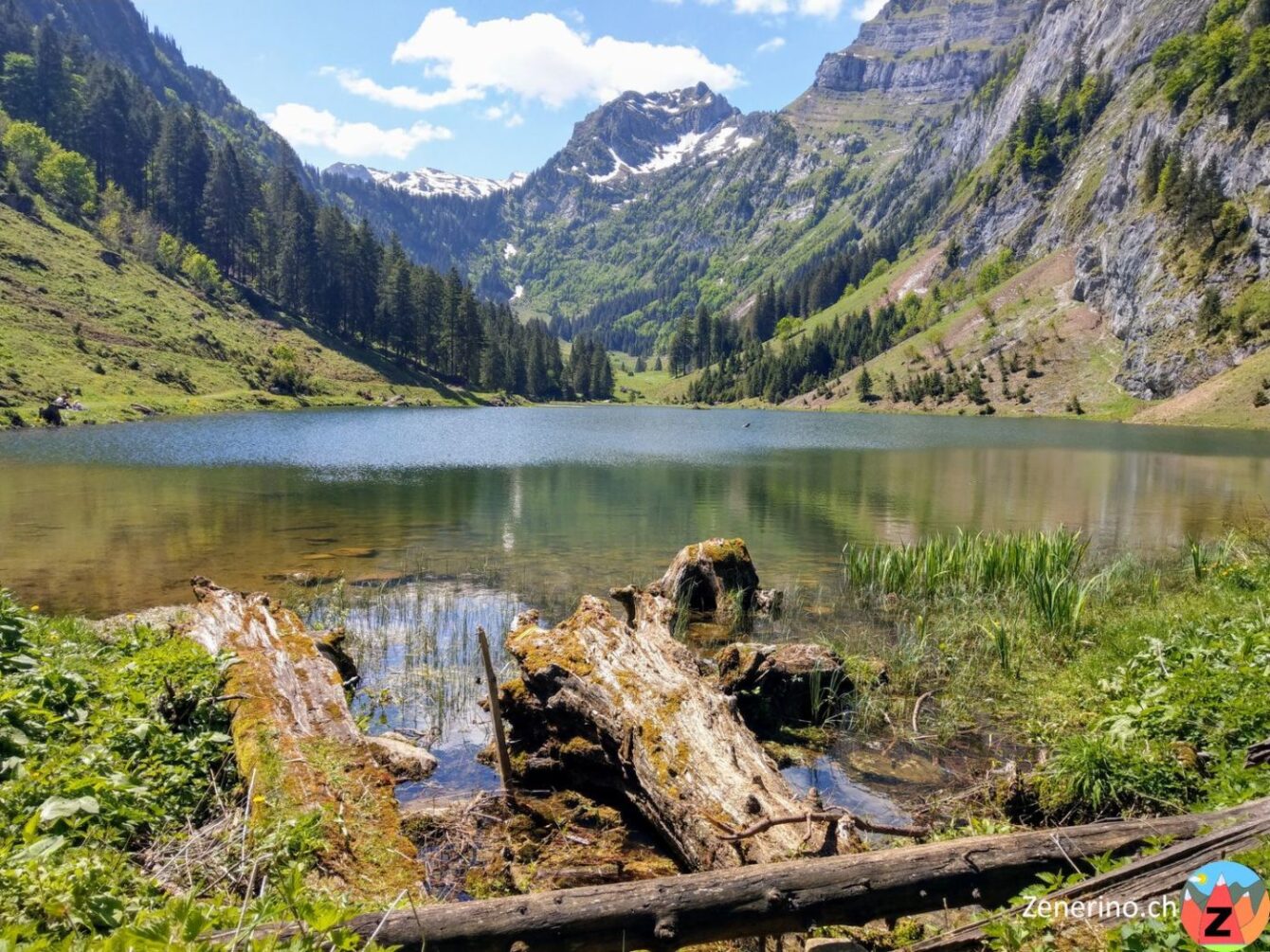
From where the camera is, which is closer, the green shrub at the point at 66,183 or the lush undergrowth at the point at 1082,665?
the lush undergrowth at the point at 1082,665

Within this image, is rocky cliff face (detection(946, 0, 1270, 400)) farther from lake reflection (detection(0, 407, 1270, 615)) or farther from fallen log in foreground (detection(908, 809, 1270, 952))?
fallen log in foreground (detection(908, 809, 1270, 952))

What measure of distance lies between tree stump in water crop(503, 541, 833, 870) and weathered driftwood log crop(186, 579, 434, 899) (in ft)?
6.60

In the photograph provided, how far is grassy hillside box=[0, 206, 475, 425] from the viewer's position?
228ft

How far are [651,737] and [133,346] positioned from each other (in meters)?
101

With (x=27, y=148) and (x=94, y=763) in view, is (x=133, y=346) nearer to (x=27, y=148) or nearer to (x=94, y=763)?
(x=27, y=148)

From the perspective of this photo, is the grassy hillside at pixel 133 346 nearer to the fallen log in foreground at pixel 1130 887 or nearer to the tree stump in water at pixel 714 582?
the tree stump in water at pixel 714 582

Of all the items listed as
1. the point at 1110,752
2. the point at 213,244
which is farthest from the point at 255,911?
the point at 213,244

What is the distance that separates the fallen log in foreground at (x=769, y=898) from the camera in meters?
4.04

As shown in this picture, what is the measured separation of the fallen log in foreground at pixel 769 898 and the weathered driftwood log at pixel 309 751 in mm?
1663

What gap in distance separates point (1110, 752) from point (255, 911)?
7.85m

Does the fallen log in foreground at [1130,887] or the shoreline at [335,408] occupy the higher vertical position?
the shoreline at [335,408]

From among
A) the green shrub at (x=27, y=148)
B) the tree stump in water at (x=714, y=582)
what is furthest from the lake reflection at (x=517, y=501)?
the green shrub at (x=27, y=148)

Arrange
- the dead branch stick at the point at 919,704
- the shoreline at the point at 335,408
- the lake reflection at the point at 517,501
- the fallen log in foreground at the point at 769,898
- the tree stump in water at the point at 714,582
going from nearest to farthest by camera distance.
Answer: the fallen log in foreground at the point at 769,898
the dead branch stick at the point at 919,704
the tree stump in water at the point at 714,582
the lake reflection at the point at 517,501
the shoreline at the point at 335,408

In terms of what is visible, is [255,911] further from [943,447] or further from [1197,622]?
[943,447]
